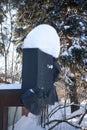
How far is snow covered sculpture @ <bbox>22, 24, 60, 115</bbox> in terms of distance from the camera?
99.0 inches

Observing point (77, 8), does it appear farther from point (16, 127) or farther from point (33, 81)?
point (33, 81)

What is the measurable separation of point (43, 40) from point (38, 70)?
0.28 metres

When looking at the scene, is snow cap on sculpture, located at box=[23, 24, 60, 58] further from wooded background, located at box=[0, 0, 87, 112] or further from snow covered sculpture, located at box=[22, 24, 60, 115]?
wooded background, located at box=[0, 0, 87, 112]

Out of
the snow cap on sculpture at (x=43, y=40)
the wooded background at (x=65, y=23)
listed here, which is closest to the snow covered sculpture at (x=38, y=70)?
the snow cap on sculpture at (x=43, y=40)

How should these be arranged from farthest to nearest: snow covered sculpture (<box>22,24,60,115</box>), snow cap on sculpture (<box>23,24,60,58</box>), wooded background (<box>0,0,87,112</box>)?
wooded background (<box>0,0,87,112</box>)
snow cap on sculpture (<box>23,24,60,58</box>)
snow covered sculpture (<box>22,24,60,115</box>)

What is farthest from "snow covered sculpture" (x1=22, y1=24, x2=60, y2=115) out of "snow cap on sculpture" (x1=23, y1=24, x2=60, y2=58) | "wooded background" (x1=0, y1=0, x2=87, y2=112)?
"wooded background" (x1=0, y1=0, x2=87, y2=112)

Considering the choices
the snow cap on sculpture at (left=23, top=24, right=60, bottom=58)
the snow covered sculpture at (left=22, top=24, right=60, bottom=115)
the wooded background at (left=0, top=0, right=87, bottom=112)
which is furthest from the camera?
the wooded background at (left=0, top=0, right=87, bottom=112)

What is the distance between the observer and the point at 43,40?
272 cm

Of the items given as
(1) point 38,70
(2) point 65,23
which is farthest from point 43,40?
(2) point 65,23

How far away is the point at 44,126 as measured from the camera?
14328 mm

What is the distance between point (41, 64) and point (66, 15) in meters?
14.0

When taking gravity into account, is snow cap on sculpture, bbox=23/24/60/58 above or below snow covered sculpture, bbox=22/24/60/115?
above

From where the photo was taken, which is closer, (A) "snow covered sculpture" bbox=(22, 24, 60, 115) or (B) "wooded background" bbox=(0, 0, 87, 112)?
(A) "snow covered sculpture" bbox=(22, 24, 60, 115)

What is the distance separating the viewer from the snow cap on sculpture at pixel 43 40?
8.61 feet
